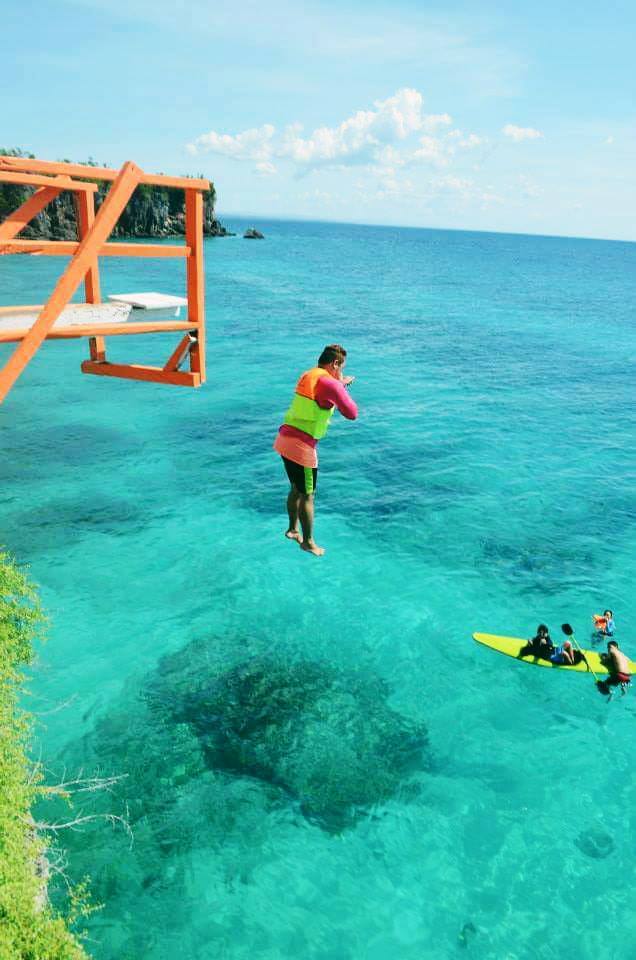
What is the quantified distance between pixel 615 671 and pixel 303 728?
342 inches

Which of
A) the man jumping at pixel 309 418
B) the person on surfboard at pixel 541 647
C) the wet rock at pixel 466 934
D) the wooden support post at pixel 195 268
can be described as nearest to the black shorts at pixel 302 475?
the man jumping at pixel 309 418

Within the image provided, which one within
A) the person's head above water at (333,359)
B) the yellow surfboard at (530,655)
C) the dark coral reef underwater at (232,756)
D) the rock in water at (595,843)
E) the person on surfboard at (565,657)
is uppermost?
the person's head above water at (333,359)

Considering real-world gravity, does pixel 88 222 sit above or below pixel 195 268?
above

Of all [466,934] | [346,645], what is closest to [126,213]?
[346,645]

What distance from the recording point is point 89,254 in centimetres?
563

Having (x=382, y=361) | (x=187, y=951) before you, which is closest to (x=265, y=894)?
(x=187, y=951)

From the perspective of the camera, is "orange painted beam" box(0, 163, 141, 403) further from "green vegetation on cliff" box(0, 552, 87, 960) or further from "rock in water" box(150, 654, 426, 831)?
"rock in water" box(150, 654, 426, 831)

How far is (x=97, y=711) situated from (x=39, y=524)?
10.8m

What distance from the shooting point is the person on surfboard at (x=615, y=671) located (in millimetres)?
17750

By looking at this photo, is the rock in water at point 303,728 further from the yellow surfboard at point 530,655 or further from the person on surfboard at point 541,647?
the person on surfboard at point 541,647

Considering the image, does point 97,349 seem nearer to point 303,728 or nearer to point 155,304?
point 155,304

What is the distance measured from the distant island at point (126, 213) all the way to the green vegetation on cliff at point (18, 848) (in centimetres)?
11362

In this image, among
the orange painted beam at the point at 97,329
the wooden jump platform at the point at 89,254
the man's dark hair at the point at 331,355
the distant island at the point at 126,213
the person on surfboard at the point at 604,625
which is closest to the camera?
the wooden jump platform at the point at 89,254

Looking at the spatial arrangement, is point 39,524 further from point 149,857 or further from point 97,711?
point 149,857
